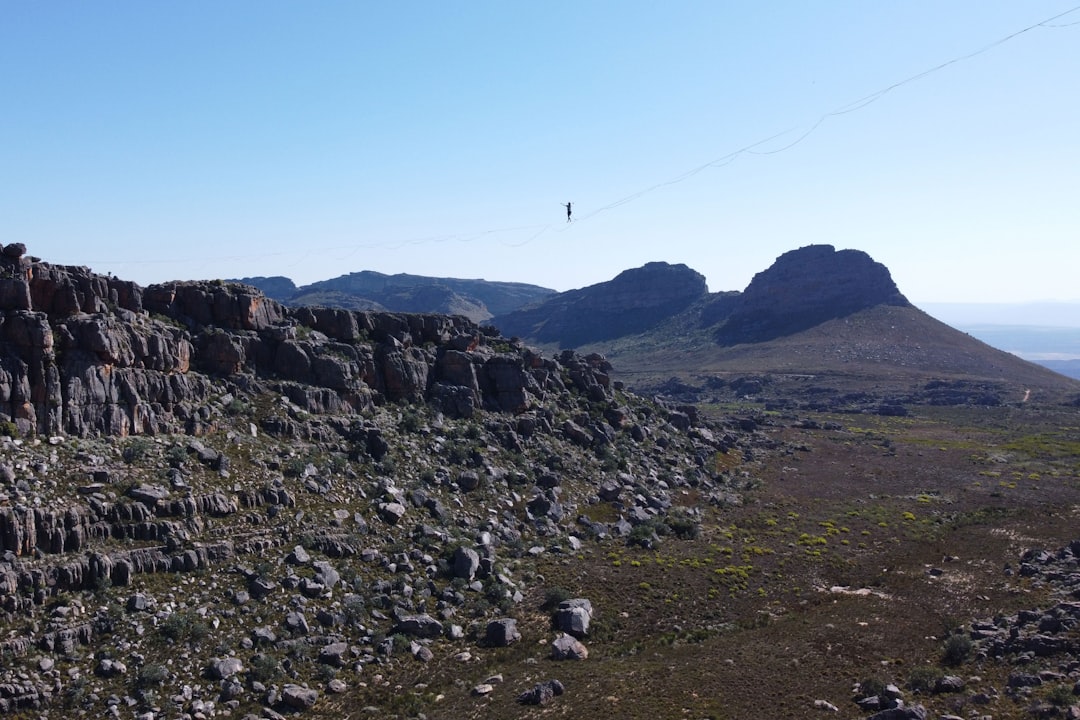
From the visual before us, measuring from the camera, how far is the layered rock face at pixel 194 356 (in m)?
36.3

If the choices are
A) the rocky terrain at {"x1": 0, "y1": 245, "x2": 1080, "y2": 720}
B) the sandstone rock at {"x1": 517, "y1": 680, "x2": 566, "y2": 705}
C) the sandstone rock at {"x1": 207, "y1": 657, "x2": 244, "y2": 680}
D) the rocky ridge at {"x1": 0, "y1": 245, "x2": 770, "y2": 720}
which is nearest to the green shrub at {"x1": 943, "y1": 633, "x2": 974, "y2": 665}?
the rocky terrain at {"x1": 0, "y1": 245, "x2": 1080, "y2": 720}

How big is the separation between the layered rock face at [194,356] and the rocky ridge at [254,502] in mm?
140

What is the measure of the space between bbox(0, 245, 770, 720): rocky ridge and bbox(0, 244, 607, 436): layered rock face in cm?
14

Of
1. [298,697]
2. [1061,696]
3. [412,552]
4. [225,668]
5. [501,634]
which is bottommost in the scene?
[501,634]

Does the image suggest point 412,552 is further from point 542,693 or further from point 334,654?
point 542,693

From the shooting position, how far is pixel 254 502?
38500 mm

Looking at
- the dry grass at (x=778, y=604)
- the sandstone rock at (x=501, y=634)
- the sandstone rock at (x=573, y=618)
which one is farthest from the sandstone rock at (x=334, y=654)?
the sandstone rock at (x=573, y=618)

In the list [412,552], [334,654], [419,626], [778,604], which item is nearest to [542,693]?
[419,626]

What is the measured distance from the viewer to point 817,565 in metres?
47.7

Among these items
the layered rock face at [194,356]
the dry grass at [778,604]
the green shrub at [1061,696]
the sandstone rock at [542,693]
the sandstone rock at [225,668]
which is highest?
the layered rock face at [194,356]

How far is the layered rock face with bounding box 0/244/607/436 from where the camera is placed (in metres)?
36.3

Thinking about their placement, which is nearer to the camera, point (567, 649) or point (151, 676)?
point (151, 676)

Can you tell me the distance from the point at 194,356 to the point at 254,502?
42.7ft

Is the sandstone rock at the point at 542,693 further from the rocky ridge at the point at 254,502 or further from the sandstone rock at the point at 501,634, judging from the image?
the sandstone rock at the point at 501,634
